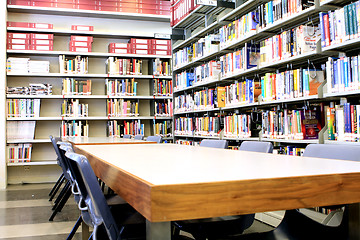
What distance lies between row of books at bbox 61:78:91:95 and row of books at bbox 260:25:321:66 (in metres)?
3.42

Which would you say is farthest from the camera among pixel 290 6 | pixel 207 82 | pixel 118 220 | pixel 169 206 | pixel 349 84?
pixel 207 82

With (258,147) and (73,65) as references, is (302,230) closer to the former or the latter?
(258,147)

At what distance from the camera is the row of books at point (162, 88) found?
6281mm

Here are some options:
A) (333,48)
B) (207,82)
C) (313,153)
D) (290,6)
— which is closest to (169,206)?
(313,153)

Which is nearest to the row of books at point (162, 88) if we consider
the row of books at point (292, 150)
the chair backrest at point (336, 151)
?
the row of books at point (292, 150)

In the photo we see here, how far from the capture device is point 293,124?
3025 mm

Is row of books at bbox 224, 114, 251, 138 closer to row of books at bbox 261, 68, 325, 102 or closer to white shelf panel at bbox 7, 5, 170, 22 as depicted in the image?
row of books at bbox 261, 68, 325, 102

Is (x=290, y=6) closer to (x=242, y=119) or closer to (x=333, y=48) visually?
(x=333, y=48)

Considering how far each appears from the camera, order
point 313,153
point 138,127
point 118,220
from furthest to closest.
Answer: point 138,127, point 313,153, point 118,220

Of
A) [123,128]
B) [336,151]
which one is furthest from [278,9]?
[123,128]

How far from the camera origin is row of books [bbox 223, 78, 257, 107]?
145 inches

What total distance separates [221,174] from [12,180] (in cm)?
588

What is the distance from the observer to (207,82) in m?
4.62

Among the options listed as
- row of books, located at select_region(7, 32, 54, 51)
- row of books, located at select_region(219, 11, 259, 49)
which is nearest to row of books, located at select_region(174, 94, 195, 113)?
row of books, located at select_region(219, 11, 259, 49)
